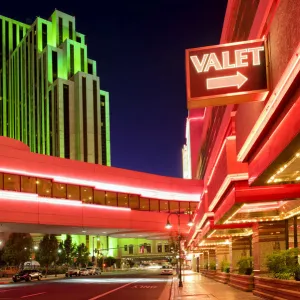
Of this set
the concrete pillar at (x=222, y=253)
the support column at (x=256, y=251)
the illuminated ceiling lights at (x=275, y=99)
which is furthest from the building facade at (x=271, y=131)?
the concrete pillar at (x=222, y=253)

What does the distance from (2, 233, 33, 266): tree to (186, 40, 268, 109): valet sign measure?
3366 inches

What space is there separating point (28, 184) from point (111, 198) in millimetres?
12264

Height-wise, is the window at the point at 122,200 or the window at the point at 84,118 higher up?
the window at the point at 84,118

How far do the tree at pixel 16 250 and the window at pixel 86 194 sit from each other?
38609mm

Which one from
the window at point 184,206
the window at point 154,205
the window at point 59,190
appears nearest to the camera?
the window at point 59,190

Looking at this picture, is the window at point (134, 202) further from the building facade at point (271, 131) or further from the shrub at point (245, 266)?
the building facade at point (271, 131)

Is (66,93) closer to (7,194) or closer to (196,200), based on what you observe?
(196,200)

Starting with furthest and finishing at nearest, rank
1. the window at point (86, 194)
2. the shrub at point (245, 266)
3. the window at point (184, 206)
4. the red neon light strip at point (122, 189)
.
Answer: the window at point (184, 206), the window at point (86, 194), the red neon light strip at point (122, 189), the shrub at point (245, 266)

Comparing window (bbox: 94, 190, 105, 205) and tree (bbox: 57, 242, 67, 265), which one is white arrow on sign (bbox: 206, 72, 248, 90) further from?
tree (bbox: 57, 242, 67, 265)

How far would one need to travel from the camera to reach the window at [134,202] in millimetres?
61969

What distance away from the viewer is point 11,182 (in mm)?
48906

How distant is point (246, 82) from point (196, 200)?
2349 inches

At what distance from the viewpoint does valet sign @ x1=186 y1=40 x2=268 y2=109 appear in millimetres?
9898

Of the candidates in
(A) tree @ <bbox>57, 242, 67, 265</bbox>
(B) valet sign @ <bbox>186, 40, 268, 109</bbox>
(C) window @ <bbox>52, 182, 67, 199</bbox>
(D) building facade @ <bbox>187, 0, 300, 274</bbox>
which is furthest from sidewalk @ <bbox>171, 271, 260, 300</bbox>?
(A) tree @ <bbox>57, 242, 67, 265</bbox>
